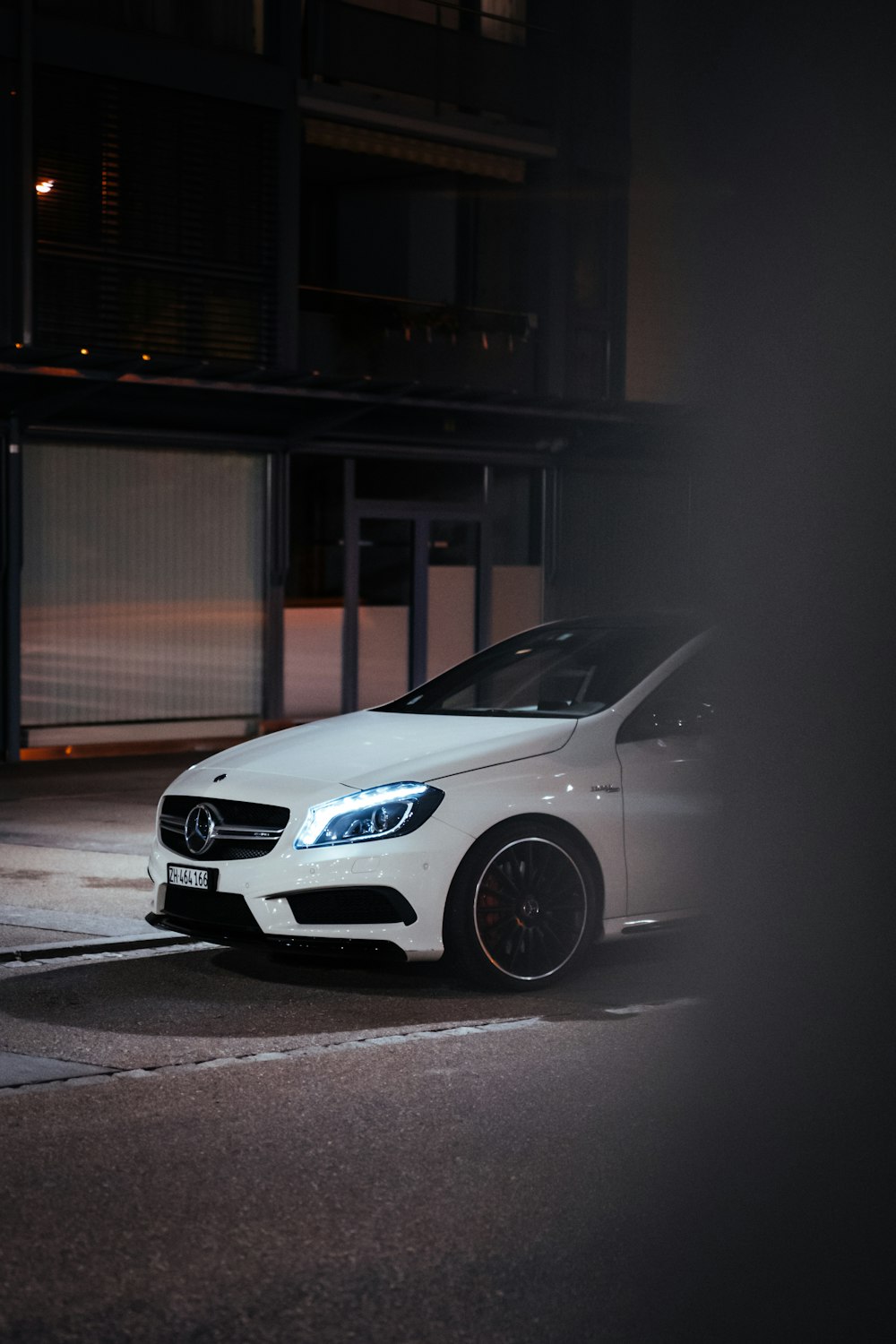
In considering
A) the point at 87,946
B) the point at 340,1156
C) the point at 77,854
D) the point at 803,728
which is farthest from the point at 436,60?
the point at 340,1156

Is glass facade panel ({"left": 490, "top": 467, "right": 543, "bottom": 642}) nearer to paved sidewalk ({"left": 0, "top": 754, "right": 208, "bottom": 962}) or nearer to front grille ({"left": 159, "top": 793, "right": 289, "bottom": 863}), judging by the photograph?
paved sidewalk ({"left": 0, "top": 754, "right": 208, "bottom": 962})

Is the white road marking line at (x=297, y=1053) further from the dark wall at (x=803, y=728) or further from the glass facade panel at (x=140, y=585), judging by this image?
the glass facade panel at (x=140, y=585)

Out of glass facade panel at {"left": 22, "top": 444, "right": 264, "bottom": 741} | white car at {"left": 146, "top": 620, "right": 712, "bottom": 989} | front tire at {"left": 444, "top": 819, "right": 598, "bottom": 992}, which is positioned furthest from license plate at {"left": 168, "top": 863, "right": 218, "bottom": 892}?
glass facade panel at {"left": 22, "top": 444, "right": 264, "bottom": 741}

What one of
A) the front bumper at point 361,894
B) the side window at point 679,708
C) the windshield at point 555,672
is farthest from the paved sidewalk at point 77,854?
the side window at point 679,708

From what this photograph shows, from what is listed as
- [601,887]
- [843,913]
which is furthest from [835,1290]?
[843,913]

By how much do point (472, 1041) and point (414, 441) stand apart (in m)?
14.2

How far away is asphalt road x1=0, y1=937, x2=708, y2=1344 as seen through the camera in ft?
14.0

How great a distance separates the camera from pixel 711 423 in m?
22.5

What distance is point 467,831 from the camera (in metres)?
7.62

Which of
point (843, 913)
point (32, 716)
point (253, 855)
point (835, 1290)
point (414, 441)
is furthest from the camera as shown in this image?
point (414, 441)

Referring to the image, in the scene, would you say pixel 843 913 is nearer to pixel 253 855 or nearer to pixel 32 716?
pixel 253 855

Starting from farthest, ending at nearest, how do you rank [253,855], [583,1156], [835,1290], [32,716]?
[32,716], [253,855], [583,1156], [835,1290]

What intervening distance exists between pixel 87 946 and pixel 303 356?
1303 centimetres

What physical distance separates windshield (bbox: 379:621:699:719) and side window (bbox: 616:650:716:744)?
0.12m
